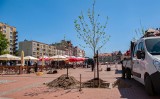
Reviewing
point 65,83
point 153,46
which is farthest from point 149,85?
point 65,83

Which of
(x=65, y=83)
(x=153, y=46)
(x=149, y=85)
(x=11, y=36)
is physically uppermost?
(x=11, y=36)

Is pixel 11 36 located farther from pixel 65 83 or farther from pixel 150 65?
pixel 150 65

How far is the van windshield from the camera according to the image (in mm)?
9227

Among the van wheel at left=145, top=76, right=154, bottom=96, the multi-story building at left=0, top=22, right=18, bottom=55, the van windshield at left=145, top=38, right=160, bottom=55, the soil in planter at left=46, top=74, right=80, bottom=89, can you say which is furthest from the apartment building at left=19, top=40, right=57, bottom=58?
the van wheel at left=145, top=76, right=154, bottom=96

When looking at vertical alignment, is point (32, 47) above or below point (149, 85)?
above

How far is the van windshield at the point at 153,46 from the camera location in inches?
363

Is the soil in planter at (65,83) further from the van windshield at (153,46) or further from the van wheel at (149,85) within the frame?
the van wheel at (149,85)

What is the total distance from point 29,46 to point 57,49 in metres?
38.9

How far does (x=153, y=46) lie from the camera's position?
963cm

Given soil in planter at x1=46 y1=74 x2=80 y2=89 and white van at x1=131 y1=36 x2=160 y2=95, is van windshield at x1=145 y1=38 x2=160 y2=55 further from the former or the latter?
soil in planter at x1=46 y1=74 x2=80 y2=89

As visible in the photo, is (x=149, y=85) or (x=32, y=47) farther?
(x=32, y=47)

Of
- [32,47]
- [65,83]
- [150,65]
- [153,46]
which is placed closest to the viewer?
[150,65]

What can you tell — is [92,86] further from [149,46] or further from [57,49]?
[57,49]

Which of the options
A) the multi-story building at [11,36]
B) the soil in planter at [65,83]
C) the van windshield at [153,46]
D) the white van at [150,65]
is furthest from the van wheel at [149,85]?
the multi-story building at [11,36]
